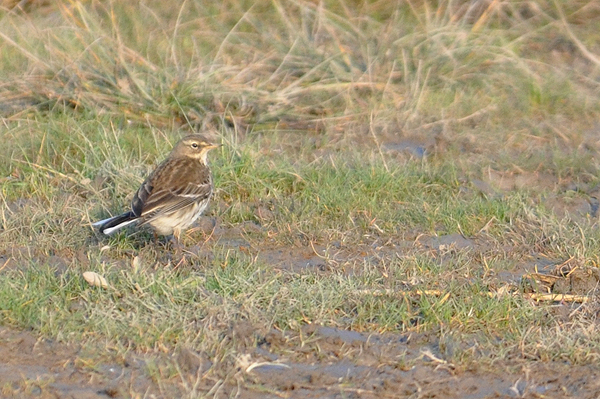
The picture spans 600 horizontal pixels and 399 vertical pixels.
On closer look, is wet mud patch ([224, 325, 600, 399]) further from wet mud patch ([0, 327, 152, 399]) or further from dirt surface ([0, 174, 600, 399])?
wet mud patch ([0, 327, 152, 399])

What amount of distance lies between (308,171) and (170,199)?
1.55 meters

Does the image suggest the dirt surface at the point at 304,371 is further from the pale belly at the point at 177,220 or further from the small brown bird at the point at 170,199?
the pale belly at the point at 177,220

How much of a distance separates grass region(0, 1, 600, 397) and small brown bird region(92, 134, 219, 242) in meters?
0.21

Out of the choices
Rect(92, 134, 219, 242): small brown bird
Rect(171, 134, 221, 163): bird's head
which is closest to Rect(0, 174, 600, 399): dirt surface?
Rect(92, 134, 219, 242): small brown bird

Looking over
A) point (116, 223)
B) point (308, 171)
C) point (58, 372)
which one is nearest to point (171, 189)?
point (116, 223)

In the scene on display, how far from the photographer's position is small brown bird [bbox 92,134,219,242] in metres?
6.23

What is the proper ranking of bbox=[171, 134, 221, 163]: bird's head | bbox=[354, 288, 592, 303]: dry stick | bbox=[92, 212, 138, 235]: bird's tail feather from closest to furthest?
bbox=[354, 288, 592, 303]: dry stick
bbox=[92, 212, 138, 235]: bird's tail feather
bbox=[171, 134, 221, 163]: bird's head

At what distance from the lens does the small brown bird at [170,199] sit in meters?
6.23

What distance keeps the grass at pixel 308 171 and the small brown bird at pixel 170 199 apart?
21 centimetres

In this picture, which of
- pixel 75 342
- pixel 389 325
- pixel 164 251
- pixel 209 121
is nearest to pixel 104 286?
pixel 75 342

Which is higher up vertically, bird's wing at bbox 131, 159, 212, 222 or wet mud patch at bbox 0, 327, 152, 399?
wet mud patch at bbox 0, 327, 152, 399

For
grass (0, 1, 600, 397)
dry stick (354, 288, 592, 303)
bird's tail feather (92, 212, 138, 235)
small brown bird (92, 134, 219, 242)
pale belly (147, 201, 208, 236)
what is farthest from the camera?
pale belly (147, 201, 208, 236)

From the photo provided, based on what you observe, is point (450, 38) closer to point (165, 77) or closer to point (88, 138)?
point (165, 77)

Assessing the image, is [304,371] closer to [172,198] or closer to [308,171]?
[172,198]
